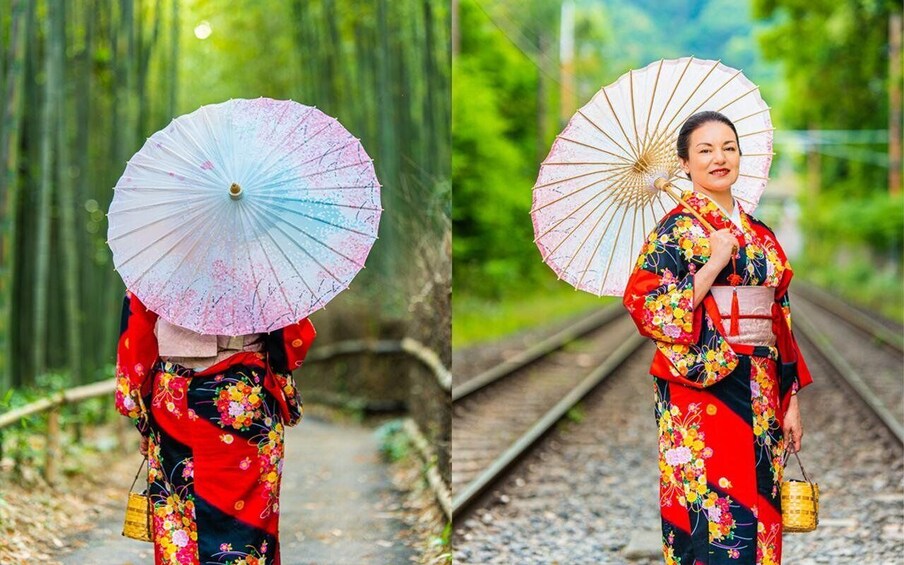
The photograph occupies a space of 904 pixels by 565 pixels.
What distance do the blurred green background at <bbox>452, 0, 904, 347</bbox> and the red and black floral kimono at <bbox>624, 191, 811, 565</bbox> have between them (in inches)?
138

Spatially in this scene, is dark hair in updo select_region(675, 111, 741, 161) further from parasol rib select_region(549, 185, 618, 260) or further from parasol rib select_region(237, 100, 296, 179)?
parasol rib select_region(237, 100, 296, 179)

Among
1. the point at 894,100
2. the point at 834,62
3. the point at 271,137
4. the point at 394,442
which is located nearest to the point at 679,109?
the point at 271,137

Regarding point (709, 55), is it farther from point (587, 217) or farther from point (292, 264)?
point (292, 264)

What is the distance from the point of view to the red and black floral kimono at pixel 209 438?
9.17 feet

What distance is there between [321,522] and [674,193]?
1.84 meters

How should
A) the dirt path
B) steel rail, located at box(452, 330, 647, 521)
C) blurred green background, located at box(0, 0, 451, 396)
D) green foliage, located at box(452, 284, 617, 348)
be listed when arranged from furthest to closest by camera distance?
green foliage, located at box(452, 284, 617, 348) < steel rail, located at box(452, 330, 647, 521) < blurred green background, located at box(0, 0, 451, 396) < the dirt path

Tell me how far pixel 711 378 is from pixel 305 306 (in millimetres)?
997

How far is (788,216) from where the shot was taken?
526 inches

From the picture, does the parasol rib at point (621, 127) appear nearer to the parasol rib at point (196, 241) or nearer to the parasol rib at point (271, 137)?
the parasol rib at point (271, 137)

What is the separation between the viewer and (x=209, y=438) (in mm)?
2789

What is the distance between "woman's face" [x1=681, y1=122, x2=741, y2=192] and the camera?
2775mm

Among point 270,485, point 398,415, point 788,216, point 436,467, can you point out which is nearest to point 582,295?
point 788,216

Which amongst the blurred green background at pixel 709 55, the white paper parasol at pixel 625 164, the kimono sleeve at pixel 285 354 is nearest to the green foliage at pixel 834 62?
the blurred green background at pixel 709 55

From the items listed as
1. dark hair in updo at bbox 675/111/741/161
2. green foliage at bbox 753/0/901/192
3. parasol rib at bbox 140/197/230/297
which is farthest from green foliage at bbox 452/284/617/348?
parasol rib at bbox 140/197/230/297
